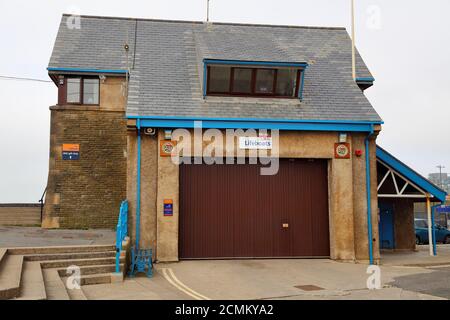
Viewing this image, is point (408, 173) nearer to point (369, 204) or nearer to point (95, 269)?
point (369, 204)

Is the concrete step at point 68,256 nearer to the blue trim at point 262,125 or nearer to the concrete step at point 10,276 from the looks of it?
the concrete step at point 10,276

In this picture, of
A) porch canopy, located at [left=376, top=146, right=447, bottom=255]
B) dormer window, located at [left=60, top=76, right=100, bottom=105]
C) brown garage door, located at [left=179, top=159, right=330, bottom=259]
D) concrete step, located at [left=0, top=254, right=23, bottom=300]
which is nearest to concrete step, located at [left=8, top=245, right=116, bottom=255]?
concrete step, located at [left=0, top=254, right=23, bottom=300]

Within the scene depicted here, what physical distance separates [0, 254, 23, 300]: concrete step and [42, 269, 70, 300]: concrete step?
0.59 meters

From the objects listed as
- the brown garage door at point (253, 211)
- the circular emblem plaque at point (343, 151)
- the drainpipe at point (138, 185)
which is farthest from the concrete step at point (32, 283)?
the circular emblem plaque at point (343, 151)

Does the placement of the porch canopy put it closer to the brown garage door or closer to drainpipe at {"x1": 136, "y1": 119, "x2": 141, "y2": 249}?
the brown garage door

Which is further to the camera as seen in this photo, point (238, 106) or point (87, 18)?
point (87, 18)

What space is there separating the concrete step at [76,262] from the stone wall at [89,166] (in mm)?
7415

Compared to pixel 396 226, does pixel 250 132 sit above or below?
above

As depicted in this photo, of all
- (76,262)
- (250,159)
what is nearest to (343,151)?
(250,159)

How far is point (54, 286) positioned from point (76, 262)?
212 cm

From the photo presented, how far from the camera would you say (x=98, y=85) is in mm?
19469
